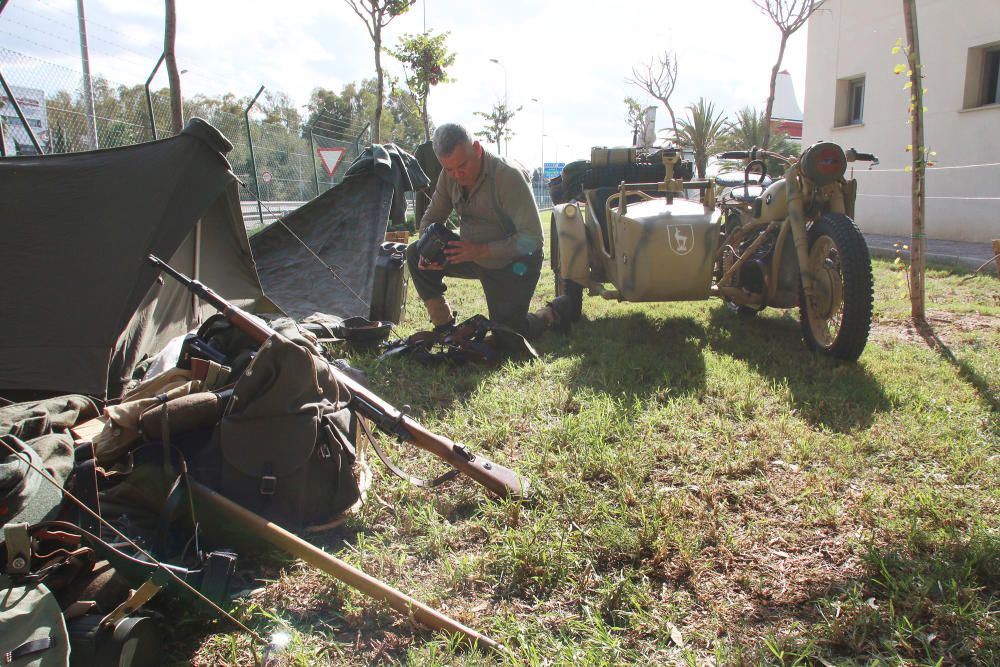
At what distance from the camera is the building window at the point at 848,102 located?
12.7 meters

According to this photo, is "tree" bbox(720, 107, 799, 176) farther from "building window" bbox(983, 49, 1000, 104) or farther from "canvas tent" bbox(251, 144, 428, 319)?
"canvas tent" bbox(251, 144, 428, 319)

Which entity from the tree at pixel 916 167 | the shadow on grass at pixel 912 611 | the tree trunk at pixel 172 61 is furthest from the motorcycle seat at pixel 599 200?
the tree trunk at pixel 172 61

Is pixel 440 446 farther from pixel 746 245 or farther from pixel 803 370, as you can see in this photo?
pixel 746 245

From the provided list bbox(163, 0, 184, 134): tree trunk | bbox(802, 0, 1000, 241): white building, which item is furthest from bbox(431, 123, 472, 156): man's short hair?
bbox(802, 0, 1000, 241): white building

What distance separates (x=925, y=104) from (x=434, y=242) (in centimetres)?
1035

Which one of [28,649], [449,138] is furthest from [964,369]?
[28,649]

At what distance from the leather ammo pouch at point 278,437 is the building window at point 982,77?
11.7m

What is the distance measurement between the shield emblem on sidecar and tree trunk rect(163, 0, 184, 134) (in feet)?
18.2

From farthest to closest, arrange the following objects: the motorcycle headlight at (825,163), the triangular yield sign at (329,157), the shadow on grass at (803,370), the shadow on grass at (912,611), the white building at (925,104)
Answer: the triangular yield sign at (329,157)
the white building at (925,104)
the motorcycle headlight at (825,163)
the shadow on grass at (803,370)
the shadow on grass at (912,611)

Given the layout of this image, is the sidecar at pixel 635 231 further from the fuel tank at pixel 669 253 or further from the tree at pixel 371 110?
the tree at pixel 371 110

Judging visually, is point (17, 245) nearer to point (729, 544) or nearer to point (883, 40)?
point (729, 544)

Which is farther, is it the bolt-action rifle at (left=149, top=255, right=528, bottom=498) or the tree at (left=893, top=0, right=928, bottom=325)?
the tree at (left=893, top=0, right=928, bottom=325)

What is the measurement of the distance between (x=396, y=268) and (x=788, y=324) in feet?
9.55

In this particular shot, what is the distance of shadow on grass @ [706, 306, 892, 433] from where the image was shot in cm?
296
